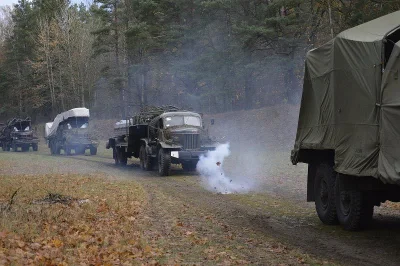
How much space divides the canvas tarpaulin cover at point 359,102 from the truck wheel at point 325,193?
24.3 inches

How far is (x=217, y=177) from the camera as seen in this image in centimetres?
2095

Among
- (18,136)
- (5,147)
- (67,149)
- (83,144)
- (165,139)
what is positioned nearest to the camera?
(165,139)

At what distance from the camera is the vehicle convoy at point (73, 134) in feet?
124

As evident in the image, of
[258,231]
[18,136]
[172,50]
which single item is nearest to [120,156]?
[258,231]

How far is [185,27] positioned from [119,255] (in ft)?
120

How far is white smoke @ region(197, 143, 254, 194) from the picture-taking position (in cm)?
1778

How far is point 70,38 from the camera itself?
195ft

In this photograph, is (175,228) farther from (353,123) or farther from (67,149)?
(67,149)

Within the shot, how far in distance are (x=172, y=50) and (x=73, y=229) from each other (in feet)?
121

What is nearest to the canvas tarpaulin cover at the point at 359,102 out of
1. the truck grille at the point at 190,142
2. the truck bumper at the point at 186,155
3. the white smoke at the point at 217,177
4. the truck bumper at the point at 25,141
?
the white smoke at the point at 217,177

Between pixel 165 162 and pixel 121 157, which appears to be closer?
pixel 165 162

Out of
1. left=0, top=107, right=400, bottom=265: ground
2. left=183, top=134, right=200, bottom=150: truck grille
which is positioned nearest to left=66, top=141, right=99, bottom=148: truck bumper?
left=183, top=134, right=200, bottom=150: truck grille

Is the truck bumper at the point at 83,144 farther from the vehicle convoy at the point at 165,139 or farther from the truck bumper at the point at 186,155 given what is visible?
the truck bumper at the point at 186,155

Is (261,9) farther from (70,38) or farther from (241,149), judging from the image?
(70,38)
